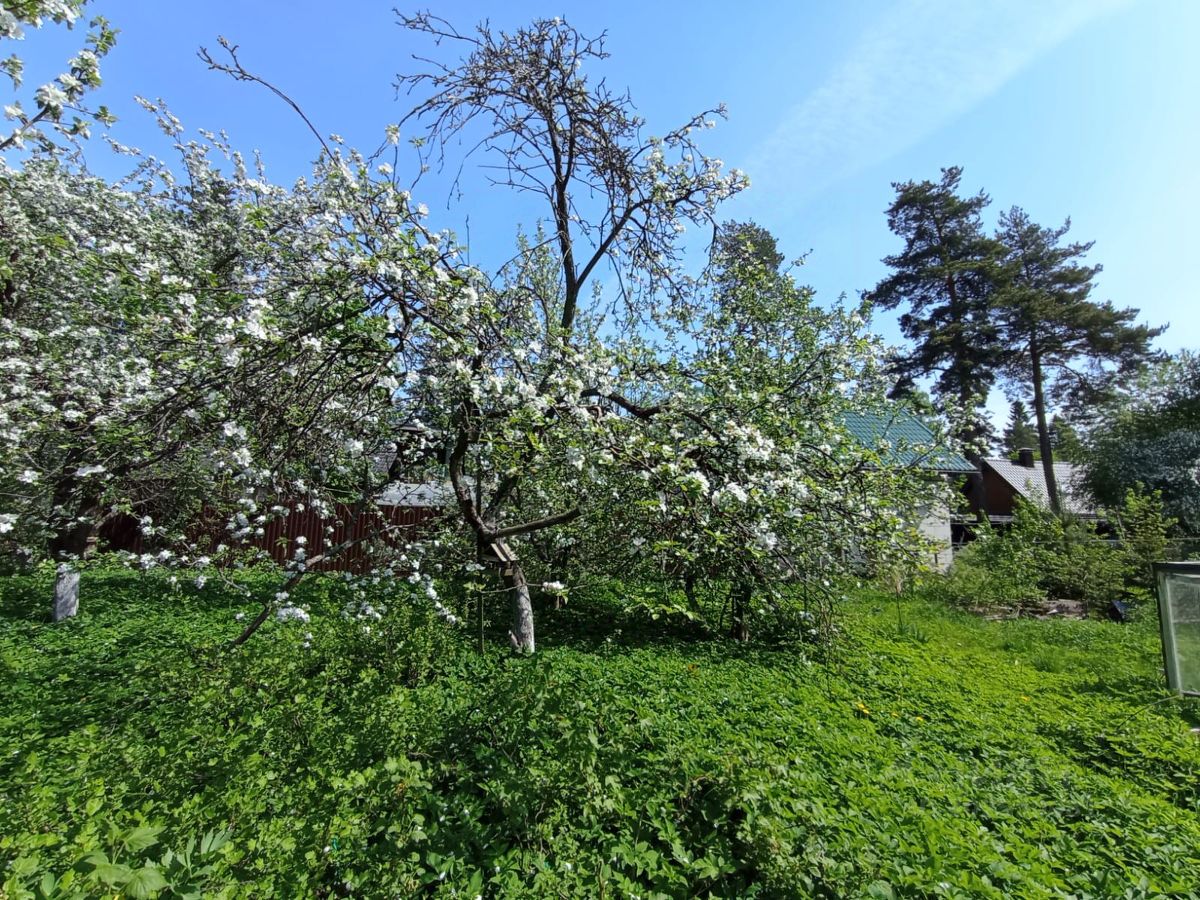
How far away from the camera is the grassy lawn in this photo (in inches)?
76.4

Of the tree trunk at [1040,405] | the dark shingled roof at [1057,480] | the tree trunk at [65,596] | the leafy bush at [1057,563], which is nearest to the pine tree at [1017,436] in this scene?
the dark shingled roof at [1057,480]

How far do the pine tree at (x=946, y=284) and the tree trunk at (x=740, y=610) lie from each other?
21.1 metres

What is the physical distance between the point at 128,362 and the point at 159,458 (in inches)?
55.7

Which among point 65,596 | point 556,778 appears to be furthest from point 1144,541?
point 65,596

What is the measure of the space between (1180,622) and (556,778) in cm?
637

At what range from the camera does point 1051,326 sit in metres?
21.9

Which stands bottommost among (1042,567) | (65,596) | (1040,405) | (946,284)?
(65,596)

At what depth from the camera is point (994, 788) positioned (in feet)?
10.1

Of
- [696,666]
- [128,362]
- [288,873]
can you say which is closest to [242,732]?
[288,873]

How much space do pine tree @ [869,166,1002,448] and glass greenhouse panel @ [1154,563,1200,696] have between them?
19.4 meters

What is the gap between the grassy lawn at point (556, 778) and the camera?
1940mm

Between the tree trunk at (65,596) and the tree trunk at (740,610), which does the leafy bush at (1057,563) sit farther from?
the tree trunk at (65,596)

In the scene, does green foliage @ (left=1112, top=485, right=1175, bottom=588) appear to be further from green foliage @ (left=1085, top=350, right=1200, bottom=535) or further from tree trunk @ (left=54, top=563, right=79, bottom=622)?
tree trunk @ (left=54, top=563, right=79, bottom=622)

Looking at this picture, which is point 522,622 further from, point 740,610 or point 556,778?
point 556,778
